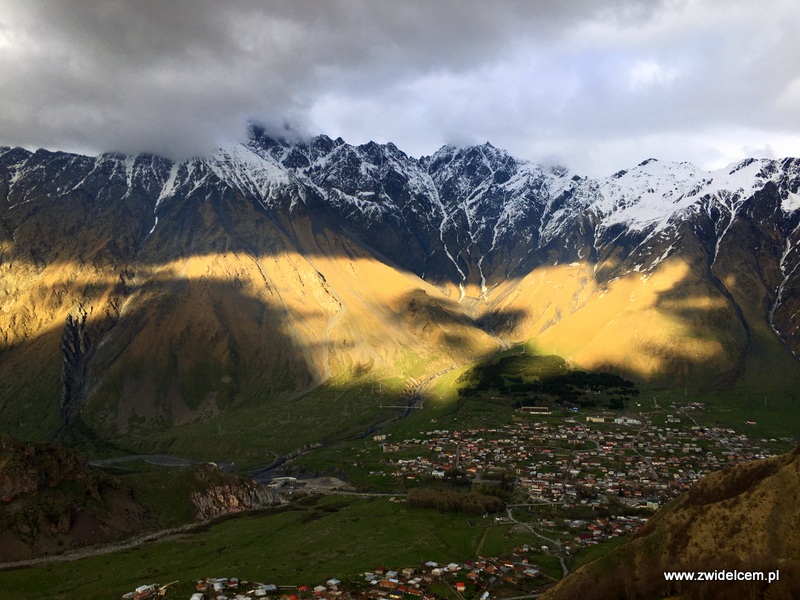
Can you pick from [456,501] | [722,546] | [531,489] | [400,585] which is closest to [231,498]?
[456,501]

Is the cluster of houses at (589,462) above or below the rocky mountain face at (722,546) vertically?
below

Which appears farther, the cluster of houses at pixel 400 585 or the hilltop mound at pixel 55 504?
the hilltop mound at pixel 55 504

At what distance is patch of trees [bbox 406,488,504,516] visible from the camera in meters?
136

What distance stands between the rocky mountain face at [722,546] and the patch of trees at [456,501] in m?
68.6

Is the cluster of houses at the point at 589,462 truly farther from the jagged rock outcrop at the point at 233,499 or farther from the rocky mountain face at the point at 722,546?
the rocky mountain face at the point at 722,546

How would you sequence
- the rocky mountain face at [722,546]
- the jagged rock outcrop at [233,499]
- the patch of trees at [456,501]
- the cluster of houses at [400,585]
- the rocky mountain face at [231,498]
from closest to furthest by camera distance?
the rocky mountain face at [722,546], the cluster of houses at [400,585], the patch of trees at [456,501], the jagged rock outcrop at [233,499], the rocky mountain face at [231,498]

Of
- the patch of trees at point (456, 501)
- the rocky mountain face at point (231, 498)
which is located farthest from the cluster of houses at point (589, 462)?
the rocky mountain face at point (231, 498)

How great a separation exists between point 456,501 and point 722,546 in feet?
270

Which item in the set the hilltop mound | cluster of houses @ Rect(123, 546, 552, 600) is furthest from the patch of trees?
the hilltop mound

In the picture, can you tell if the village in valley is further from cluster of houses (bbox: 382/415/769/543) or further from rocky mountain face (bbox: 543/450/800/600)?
rocky mountain face (bbox: 543/450/800/600)

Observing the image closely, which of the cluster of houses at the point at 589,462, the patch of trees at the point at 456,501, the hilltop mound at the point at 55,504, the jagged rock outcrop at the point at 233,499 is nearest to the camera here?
the hilltop mound at the point at 55,504

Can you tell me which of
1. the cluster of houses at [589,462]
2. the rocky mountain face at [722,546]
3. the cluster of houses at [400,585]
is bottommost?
the cluster of houses at [589,462]

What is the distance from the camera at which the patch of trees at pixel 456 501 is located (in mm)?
135625

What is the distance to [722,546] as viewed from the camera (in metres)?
59.8
